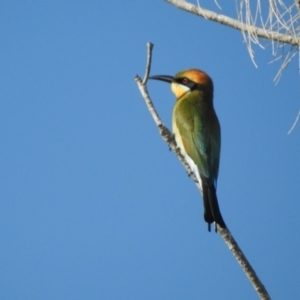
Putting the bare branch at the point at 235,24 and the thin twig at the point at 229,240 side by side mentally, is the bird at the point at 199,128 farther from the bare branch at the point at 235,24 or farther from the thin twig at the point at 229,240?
the bare branch at the point at 235,24

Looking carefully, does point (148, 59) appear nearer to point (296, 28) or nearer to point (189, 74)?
point (296, 28)

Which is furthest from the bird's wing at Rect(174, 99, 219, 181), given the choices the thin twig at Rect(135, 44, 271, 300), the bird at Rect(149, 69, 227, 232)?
the thin twig at Rect(135, 44, 271, 300)

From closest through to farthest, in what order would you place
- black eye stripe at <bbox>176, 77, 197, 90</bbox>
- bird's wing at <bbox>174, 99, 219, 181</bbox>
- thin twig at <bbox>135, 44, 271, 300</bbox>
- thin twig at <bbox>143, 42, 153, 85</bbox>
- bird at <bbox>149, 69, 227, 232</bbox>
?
thin twig at <bbox>135, 44, 271, 300</bbox> → thin twig at <bbox>143, 42, 153, 85</bbox> → bird at <bbox>149, 69, 227, 232</bbox> → bird's wing at <bbox>174, 99, 219, 181</bbox> → black eye stripe at <bbox>176, 77, 197, 90</bbox>

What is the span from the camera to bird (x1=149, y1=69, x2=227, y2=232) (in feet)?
11.2

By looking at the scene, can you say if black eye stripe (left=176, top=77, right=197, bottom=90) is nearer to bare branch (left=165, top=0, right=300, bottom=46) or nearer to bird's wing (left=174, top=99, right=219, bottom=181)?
bird's wing (left=174, top=99, right=219, bottom=181)

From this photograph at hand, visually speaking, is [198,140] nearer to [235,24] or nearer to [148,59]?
[235,24]

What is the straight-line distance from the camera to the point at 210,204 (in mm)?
3064

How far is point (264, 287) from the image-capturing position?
2.02 m

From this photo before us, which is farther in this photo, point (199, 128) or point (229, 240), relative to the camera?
point (199, 128)

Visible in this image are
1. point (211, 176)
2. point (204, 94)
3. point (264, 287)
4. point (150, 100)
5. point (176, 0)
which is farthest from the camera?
point (204, 94)

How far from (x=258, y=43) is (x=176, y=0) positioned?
61 cm

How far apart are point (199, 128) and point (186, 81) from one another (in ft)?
1.85

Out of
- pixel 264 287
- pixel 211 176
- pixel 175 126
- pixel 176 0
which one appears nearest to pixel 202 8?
pixel 176 0

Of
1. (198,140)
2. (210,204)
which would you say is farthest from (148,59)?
(198,140)
